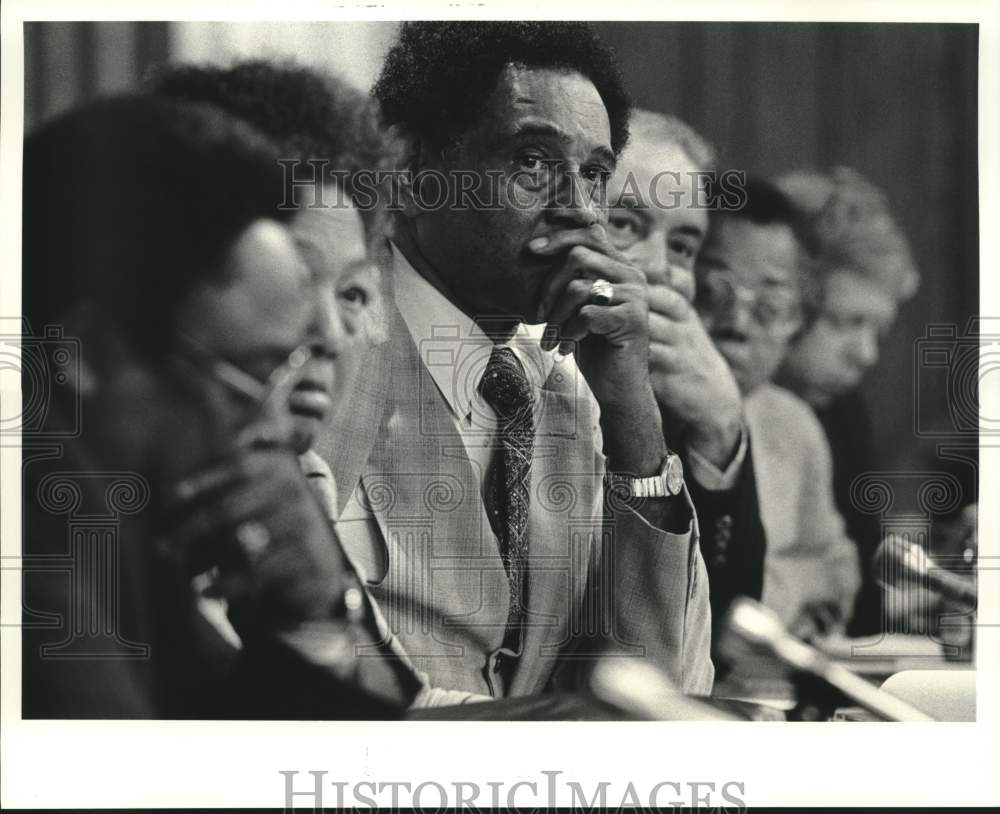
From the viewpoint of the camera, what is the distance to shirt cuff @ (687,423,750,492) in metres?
2.69

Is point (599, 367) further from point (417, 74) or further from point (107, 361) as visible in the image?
point (107, 361)

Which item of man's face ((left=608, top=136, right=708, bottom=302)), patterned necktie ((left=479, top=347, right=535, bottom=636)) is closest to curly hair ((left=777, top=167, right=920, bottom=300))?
man's face ((left=608, top=136, right=708, bottom=302))

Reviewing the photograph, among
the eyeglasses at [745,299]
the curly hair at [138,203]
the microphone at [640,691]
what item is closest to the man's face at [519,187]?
the eyeglasses at [745,299]

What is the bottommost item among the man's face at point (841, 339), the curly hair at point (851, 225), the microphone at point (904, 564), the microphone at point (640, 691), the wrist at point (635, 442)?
the microphone at point (640, 691)

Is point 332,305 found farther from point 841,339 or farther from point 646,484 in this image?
point 841,339

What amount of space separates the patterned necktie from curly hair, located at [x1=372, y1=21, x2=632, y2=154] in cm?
59

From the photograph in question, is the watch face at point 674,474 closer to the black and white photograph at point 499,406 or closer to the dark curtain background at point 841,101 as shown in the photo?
the black and white photograph at point 499,406

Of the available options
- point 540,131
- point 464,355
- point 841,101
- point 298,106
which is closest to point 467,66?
point 540,131

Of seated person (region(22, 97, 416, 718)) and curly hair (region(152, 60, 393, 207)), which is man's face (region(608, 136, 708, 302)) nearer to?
curly hair (region(152, 60, 393, 207))

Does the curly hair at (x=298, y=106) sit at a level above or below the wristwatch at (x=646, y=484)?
above

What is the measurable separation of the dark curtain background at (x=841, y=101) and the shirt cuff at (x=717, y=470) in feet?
1.14

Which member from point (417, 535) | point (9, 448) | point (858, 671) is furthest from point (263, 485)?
point (858, 671)

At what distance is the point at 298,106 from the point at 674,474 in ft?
4.28

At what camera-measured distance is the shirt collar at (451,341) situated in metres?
2.62
